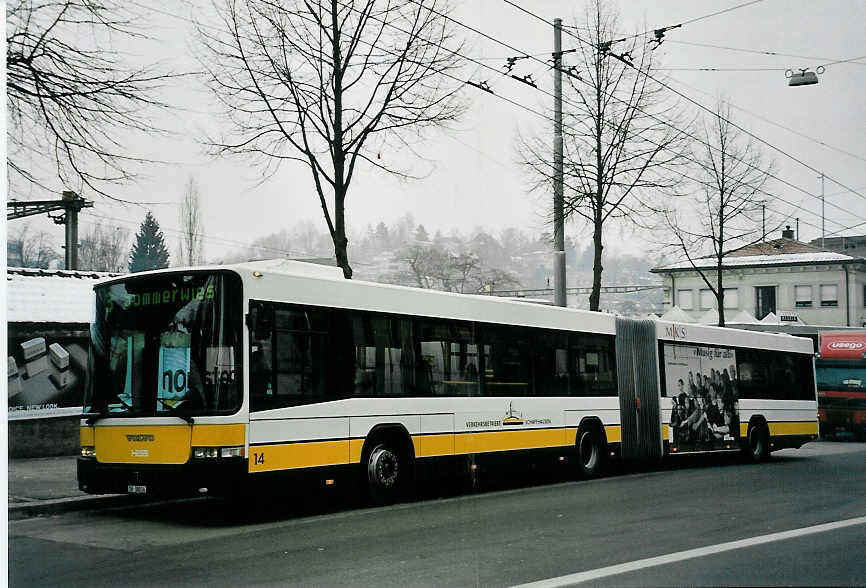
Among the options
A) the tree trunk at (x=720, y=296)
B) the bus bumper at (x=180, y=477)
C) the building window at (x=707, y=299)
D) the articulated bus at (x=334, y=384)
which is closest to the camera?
the bus bumper at (x=180, y=477)

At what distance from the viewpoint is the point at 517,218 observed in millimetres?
14297

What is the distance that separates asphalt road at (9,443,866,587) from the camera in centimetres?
740

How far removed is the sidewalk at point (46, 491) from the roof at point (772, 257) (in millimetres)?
8601

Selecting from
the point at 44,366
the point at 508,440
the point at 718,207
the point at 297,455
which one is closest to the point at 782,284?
the point at 718,207

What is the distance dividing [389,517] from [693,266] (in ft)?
23.5

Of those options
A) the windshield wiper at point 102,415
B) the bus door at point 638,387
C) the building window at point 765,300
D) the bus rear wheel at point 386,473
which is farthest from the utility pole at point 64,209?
the building window at point 765,300

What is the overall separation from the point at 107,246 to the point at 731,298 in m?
10.5

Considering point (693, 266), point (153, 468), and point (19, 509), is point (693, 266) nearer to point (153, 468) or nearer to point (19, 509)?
point (153, 468)

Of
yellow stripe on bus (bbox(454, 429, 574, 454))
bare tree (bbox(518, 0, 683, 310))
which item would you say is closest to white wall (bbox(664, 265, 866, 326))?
bare tree (bbox(518, 0, 683, 310))

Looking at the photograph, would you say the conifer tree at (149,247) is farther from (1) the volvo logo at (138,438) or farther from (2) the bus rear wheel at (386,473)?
(2) the bus rear wheel at (386,473)

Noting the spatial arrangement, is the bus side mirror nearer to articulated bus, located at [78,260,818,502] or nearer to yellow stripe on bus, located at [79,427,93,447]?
articulated bus, located at [78,260,818,502]

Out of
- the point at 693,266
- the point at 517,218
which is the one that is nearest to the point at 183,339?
the point at 517,218

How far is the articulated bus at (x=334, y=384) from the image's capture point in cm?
998

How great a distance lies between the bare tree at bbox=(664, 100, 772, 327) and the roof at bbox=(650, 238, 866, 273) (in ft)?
0.22
